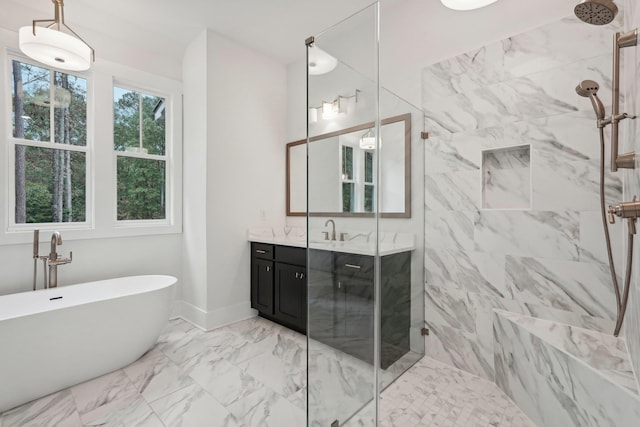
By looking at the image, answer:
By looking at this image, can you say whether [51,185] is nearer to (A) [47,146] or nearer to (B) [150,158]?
(A) [47,146]

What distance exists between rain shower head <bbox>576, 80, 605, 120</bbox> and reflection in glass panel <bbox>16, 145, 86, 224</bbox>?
12.9 ft

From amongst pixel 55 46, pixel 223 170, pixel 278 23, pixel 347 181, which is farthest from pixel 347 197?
pixel 278 23

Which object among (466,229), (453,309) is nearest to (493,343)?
→ (453,309)

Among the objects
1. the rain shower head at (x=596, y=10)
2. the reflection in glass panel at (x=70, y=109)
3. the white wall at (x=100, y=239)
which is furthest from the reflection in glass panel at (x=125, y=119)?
the rain shower head at (x=596, y=10)

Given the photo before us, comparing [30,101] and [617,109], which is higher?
[30,101]

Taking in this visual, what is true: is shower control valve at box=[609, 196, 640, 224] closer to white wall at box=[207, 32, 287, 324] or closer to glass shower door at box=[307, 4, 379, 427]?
glass shower door at box=[307, 4, 379, 427]

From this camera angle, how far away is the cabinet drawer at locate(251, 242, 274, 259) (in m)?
3.12

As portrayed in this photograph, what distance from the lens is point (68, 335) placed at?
1.94m

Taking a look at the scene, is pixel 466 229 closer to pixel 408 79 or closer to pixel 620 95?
pixel 620 95

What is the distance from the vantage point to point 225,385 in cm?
204

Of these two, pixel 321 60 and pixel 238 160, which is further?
pixel 238 160

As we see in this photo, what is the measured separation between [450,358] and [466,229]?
3.26 ft

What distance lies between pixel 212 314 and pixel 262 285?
22.3 inches

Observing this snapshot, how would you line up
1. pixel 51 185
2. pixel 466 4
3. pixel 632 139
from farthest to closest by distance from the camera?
pixel 51 185 < pixel 466 4 < pixel 632 139
